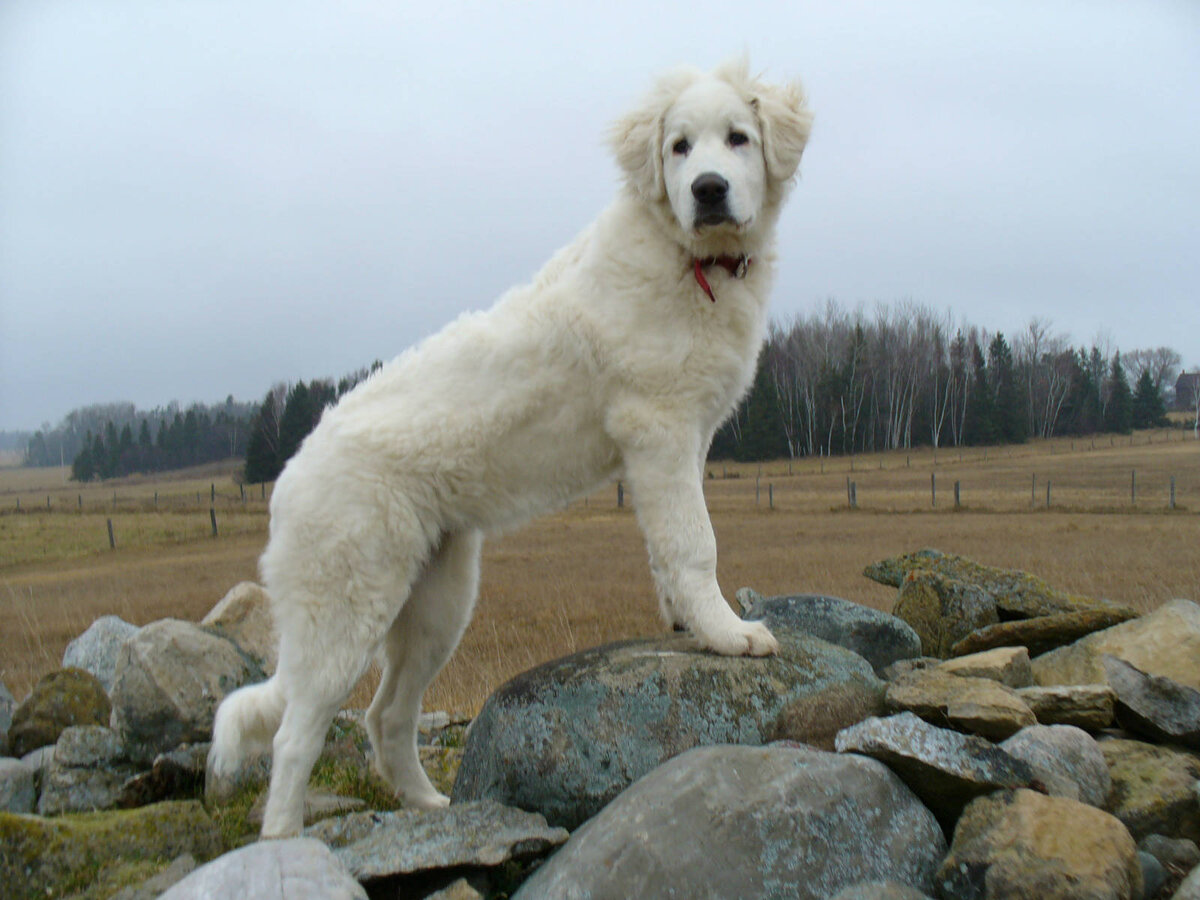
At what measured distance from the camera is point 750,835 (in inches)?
110

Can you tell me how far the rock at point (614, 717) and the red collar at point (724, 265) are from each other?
68.5 inches

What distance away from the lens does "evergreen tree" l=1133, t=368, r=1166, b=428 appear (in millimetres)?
74500

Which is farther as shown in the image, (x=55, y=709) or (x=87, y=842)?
(x=55, y=709)

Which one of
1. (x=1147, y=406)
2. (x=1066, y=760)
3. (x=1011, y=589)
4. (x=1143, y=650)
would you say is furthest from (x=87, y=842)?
(x=1147, y=406)

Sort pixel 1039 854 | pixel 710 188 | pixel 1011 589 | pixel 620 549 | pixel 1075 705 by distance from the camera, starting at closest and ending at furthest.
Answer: pixel 1039 854 < pixel 710 188 < pixel 1075 705 < pixel 1011 589 < pixel 620 549

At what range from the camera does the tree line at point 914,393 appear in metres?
64.2

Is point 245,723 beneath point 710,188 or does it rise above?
beneath

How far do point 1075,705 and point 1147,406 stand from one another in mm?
84728

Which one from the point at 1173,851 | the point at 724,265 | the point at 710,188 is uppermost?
the point at 710,188

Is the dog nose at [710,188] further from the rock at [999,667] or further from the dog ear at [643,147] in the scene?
the rock at [999,667]

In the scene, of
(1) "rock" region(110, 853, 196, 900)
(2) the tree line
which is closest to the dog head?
(1) "rock" region(110, 853, 196, 900)

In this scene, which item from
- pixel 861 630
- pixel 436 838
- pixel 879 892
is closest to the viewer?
pixel 879 892

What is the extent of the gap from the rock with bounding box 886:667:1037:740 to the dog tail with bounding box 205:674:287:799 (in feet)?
9.06

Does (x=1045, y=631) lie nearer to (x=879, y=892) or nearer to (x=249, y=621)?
(x=879, y=892)
